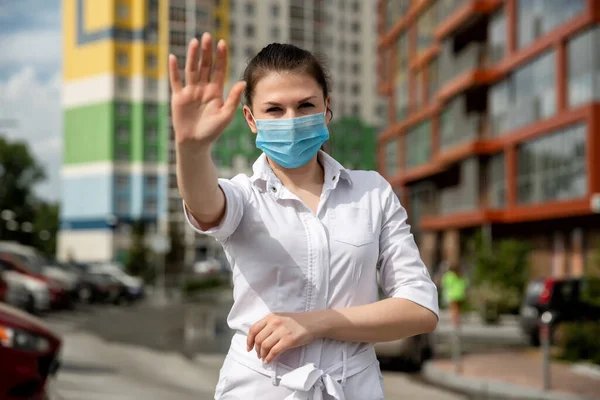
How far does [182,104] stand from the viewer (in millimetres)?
1916

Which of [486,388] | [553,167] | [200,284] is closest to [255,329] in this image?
[486,388]

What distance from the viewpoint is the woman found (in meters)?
2.13

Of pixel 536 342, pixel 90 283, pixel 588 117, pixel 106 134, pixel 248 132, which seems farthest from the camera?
pixel 106 134

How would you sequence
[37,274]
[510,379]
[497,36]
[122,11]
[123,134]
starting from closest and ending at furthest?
[510,379]
[37,274]
[497,36]
[122,11]
[123,134]

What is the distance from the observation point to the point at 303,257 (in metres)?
2.20

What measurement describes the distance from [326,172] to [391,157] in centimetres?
5457

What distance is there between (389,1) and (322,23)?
5302 cm

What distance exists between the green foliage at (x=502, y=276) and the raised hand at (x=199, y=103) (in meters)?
25.1

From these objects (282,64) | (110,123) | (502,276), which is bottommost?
(502,276)

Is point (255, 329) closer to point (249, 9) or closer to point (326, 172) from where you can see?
point (326, 172)

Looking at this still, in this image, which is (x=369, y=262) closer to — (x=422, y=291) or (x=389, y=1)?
(x=422, y=291)

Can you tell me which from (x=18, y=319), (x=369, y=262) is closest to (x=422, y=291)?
(x=369, y=262)

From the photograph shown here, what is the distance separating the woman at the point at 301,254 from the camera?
7.00 ft

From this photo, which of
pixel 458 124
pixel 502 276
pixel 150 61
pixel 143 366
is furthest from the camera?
pixel 150 61
